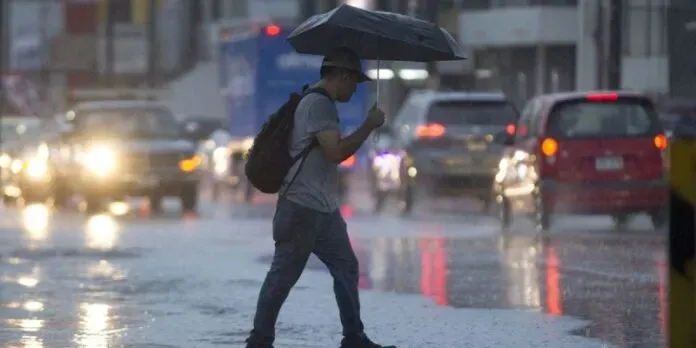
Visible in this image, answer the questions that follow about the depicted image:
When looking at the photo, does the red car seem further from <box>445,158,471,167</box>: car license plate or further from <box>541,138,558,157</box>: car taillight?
<box>445,158,471,167</box>: car license plate

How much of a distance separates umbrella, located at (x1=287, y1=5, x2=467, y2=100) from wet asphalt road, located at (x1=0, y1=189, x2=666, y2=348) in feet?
5.89

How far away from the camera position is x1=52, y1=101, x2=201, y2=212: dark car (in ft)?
98.6

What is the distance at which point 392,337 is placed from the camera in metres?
12.7

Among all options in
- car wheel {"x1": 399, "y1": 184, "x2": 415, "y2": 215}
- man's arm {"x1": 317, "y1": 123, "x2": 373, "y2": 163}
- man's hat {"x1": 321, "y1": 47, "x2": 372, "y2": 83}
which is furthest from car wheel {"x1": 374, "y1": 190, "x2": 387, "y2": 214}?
man's arm {"x1": 317, "y1": 123, "x2": 373, "y2": 163}

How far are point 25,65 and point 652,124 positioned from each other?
6986 centimetres

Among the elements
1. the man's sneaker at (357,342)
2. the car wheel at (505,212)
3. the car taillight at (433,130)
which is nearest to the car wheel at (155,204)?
the car taillight at (433,130)

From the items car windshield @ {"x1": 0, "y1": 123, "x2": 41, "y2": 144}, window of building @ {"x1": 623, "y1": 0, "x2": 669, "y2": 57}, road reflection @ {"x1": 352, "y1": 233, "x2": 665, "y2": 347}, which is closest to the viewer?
road reflection @ {"x1": 352, "y1": 233, "x2": 665, "y2": 347}

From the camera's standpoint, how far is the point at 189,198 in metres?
30.6

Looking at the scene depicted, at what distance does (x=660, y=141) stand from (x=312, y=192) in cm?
1280

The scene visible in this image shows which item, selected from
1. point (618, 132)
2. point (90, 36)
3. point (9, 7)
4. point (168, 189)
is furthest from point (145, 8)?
point (618, 132)

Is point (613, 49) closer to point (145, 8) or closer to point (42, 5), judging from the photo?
point (145, 8)

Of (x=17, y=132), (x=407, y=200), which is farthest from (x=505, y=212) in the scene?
(x=17, y=132)

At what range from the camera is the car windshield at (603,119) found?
23250 millimetres

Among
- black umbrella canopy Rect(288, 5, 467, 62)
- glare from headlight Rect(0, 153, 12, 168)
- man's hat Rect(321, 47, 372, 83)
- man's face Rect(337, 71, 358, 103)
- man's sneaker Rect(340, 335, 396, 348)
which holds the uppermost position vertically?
black umbrella canopy Rect(288, 5, 467, 62)
